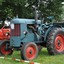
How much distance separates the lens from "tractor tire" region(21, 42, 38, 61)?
1094 cm

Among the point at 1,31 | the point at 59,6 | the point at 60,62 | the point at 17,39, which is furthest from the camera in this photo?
the point at 59,6

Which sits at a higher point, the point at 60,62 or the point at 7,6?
the point at 7,6

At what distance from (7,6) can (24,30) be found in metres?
9.60

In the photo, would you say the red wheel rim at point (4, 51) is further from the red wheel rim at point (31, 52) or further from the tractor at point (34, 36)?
the red wheel rim at point (31, 52)

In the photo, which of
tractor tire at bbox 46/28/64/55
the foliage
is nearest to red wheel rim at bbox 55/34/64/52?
tractor tire at bbox 46/28/64/55

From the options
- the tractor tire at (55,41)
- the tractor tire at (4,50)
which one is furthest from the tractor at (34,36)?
the tractor tire at (4,50)

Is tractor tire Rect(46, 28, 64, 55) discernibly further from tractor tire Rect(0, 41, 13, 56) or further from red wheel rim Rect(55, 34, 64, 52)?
tractor tire Rect(0, 41, 13, 56)

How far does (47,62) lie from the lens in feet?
34.2

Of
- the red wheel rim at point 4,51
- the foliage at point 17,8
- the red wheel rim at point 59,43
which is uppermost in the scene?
the foliage at point 17,8

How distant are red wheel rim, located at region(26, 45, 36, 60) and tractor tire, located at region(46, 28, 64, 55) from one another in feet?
3.04

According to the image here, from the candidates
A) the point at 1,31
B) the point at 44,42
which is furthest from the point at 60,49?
the point at 1,31

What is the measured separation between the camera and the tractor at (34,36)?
1134 centimetres

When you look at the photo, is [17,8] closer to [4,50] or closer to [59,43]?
[4,50]

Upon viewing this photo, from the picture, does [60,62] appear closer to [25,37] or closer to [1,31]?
[25,37]
